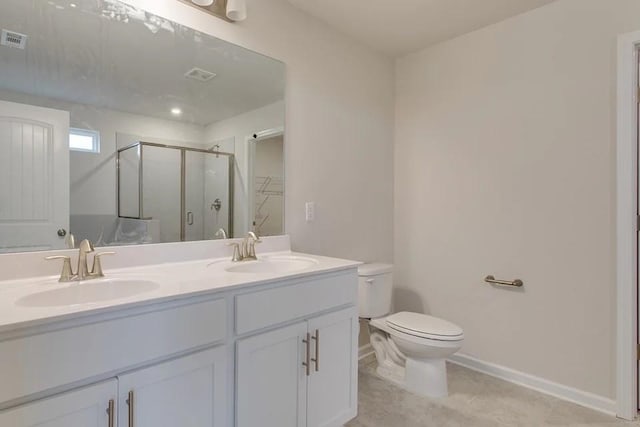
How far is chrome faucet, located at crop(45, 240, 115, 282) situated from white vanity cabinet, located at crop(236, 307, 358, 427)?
618 millimetres

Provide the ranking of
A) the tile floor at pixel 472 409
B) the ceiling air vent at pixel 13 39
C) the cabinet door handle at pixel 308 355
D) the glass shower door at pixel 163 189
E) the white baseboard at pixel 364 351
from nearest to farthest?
the ceiling air vent at pixel 13 39
the cabinet door handle at pixel 308 355
the glass shower door at pixel 163 189
the tile floor at pixel 472 409
the white baseboard at pixel 364 351

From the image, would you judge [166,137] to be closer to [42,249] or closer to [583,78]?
[42,249]

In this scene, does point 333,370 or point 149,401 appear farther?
point 333,370

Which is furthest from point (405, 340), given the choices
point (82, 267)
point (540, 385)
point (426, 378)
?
point (82, 267)

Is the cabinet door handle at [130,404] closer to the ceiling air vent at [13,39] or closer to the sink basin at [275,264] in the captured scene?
the sink basin at [275,264]

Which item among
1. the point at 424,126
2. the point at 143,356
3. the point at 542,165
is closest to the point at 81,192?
the point at 143,356

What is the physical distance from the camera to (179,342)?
3.50 feet

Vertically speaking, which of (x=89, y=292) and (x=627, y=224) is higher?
(x=627, y=224)

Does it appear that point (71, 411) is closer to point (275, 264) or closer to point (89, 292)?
point (89, 292)

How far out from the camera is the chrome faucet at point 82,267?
1238mm

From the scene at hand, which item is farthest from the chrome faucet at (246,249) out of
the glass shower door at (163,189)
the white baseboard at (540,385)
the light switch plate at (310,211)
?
the white baseboard at (540,385)

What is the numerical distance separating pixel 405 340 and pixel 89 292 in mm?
1645

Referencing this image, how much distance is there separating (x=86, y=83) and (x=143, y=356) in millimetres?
1116

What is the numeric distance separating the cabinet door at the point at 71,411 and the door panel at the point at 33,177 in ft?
2.20
